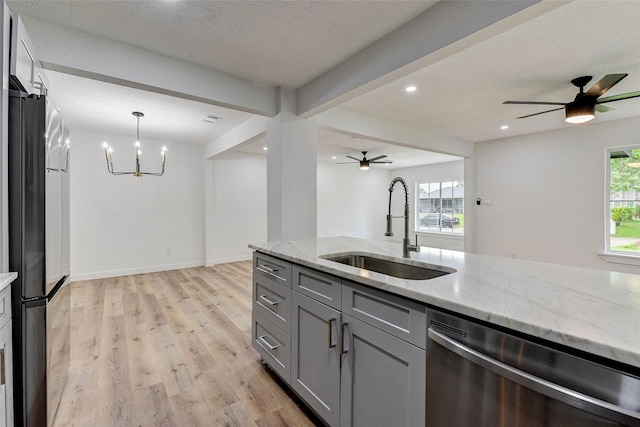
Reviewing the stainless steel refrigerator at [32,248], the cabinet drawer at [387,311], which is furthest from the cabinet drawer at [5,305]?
the cabinet drawer at [387,311]

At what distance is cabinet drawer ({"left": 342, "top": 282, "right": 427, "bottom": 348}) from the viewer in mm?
1072

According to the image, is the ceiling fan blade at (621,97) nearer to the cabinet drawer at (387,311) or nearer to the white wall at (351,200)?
the cabinet drawer at (387,311)

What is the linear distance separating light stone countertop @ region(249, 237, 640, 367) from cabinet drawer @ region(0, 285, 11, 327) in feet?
4.29

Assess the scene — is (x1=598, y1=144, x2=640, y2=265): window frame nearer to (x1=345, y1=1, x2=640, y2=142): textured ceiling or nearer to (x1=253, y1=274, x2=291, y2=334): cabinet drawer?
(x1=345, y1=1, x2=640, y2=142): textured ceiling

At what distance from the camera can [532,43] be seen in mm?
2246

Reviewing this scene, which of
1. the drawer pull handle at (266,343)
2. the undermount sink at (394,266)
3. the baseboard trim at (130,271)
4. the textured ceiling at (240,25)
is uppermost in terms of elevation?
the textured ceiling at (240,25)

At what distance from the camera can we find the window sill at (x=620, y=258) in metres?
4.08

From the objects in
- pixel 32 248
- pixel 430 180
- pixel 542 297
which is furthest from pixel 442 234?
pixel 32 248

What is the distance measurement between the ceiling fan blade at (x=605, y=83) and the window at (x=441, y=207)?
16.7ft

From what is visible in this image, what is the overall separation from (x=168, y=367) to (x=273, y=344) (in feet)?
3.10

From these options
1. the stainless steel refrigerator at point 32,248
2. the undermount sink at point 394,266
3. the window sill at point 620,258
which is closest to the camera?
the stainless steel refrigerator at point 32,248

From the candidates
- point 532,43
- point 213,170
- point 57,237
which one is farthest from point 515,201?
point 57,237

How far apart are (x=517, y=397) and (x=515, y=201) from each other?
5.53m

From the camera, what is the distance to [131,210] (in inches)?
204
